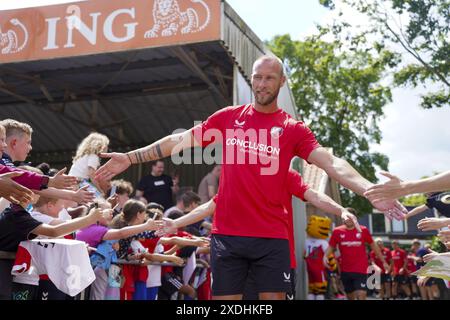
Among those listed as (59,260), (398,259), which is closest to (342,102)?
(398,259)

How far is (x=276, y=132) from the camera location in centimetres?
394

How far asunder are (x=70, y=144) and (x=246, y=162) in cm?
1555

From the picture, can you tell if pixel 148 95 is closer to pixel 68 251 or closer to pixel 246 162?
pixel 68 251

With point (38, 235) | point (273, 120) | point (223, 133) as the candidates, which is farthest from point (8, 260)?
point (273, 120)

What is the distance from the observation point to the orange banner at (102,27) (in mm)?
10070

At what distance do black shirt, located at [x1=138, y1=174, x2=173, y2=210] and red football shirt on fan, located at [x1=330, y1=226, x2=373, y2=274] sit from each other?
12.2ft

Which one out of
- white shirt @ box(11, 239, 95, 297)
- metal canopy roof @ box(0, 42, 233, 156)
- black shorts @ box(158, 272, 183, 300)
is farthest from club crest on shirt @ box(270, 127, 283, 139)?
metal canopy roof @ box(0, 42, 233, 156)

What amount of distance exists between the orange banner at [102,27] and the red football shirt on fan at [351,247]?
16.0 feet

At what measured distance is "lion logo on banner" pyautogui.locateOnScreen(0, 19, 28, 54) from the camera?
11219 mm

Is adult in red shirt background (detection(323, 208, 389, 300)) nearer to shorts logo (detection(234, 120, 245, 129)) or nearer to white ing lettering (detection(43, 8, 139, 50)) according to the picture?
white ing lettering (detection(43, 8, 139, 50))

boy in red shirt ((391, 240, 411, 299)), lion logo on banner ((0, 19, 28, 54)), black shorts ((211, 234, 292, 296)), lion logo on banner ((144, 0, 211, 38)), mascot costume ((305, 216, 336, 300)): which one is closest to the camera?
black shorts ((211, 234, 292, 296))
